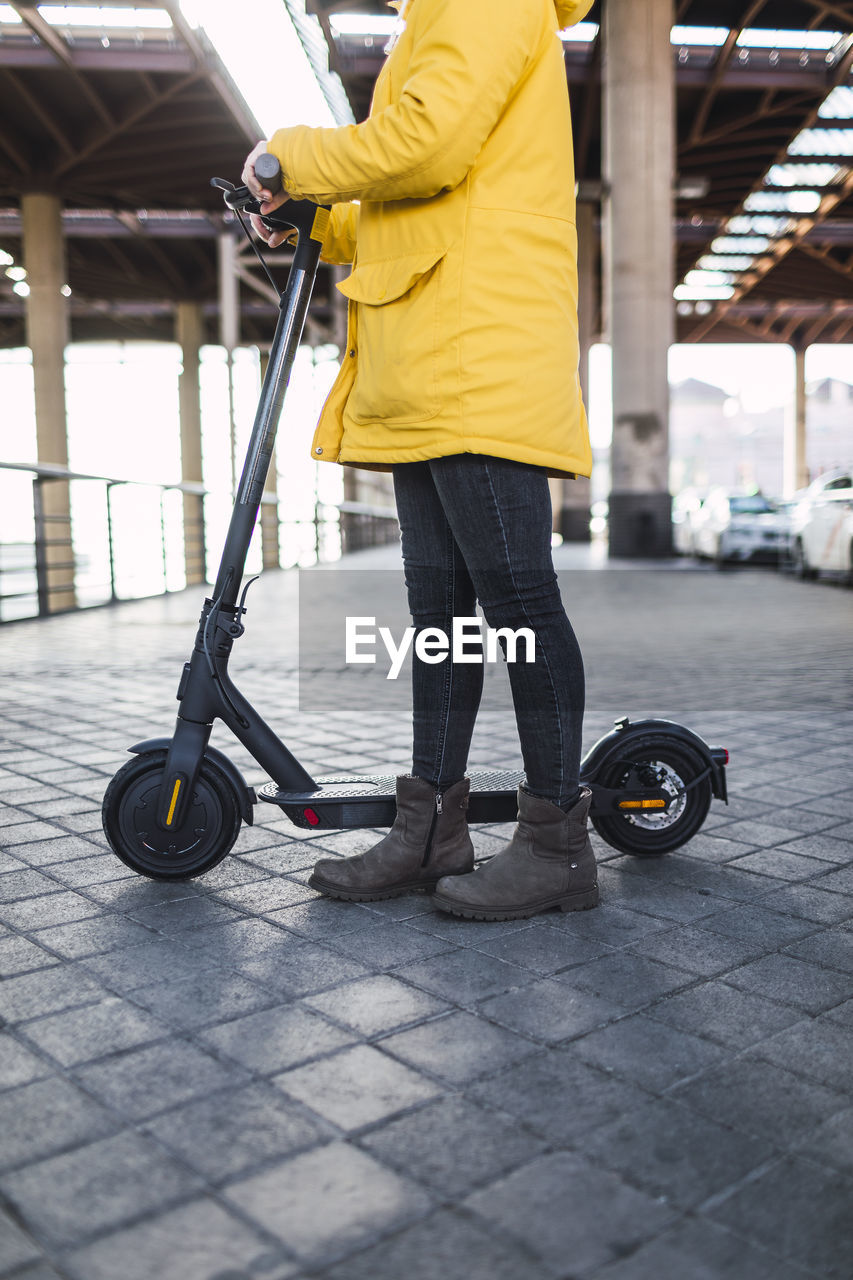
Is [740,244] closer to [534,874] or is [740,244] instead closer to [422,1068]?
[534,874]

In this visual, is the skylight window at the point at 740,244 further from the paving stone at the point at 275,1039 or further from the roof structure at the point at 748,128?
the paving stone at the point at 275,1039

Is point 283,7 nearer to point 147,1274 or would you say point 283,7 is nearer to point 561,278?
point 561,278

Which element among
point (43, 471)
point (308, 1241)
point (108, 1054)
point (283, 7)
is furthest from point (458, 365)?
point (283, 7)

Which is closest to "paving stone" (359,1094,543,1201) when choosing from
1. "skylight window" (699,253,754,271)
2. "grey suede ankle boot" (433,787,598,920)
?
"grey suede ankle boot" (433,787,598,920)

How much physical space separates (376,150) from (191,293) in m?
36.5

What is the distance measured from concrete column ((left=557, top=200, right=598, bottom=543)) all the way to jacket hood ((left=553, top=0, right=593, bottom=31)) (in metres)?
22.0

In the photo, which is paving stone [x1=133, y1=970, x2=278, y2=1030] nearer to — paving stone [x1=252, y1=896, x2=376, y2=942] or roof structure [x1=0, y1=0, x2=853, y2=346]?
paving stone [x1=252, y1=896, x2=376, y2=942]

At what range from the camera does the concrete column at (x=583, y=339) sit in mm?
27594

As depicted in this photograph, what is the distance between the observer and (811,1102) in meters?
1.58

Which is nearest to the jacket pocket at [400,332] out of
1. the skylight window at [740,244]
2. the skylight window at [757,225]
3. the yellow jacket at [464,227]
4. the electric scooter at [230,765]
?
the yellow jacket at [464,227]

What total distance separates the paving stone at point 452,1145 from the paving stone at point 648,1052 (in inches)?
9.1

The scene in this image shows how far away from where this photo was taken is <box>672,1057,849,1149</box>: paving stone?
151 centimetres

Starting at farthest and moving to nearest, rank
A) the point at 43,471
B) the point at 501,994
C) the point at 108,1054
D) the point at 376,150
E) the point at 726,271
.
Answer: the point at 726,271 < the point at 43,471 < the point at 376,150 < the point at 501,994 < the point at 108,1054

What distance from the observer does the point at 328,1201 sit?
134cm
